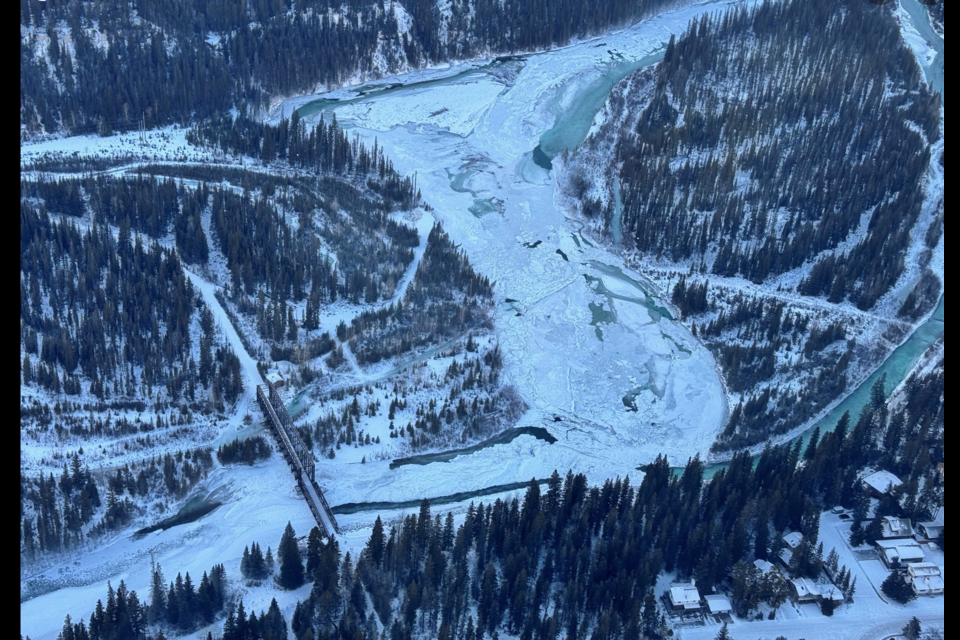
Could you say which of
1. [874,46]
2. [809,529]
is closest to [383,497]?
[809,529]

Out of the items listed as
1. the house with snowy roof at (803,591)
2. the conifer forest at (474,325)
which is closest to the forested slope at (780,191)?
the conifer forest at (474,325)

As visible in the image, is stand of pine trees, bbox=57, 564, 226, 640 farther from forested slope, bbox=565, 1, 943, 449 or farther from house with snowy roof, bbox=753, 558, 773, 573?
forested slope, bbox=565, 1, 943, 449

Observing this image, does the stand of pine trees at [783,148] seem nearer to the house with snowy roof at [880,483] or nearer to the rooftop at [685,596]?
the house with snowy roof at [880,483]

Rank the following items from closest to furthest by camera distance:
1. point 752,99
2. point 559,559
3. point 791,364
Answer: point 559,559 < point 791,364 < point 752,99

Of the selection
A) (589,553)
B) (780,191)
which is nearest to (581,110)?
(780,191)

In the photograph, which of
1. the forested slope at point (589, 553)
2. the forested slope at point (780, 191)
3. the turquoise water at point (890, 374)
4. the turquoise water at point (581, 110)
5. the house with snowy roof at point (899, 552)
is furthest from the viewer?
the turquoise water at point (581, 110)
